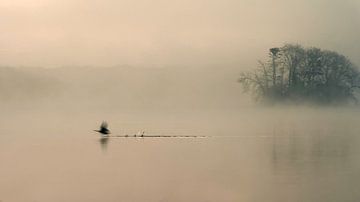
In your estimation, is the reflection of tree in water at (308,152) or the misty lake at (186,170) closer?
the misty lake at (186,170)

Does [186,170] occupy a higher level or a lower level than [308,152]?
lower

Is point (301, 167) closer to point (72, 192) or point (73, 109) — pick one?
point (72, 192)

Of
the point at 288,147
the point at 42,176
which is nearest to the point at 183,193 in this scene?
the point at 42,176

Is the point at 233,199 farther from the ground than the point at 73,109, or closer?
closer

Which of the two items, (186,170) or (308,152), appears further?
(308,152)

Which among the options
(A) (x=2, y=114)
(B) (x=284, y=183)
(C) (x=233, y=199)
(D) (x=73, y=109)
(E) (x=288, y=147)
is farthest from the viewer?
(D) (x=73, y=109)

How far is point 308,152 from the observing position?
13648mm

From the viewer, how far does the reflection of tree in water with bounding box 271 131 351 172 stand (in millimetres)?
11092

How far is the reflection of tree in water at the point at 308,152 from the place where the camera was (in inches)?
437

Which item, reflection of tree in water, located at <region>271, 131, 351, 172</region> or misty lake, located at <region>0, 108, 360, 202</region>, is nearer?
misty lake, located at <region>0, 108, 360, 202</region>

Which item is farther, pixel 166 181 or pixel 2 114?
pixel 2 114

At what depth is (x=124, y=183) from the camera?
29.7ft

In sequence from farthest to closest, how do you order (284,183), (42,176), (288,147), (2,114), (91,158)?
(2,114)
(288,147)
(91,158)
(42,176)
(284,183)

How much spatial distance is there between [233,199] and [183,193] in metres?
0.62
